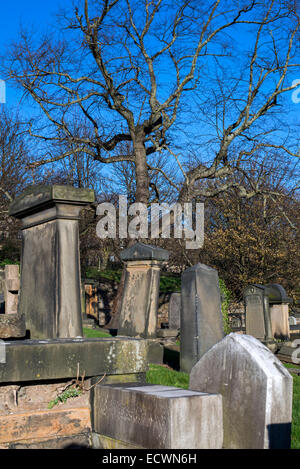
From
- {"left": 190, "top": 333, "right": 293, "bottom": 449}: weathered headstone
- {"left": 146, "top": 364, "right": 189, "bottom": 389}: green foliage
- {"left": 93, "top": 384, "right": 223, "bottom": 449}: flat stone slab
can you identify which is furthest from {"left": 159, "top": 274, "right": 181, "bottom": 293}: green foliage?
{"left": 190, "top": 333, "right": 293, "bottom": 449}: weathered headstone

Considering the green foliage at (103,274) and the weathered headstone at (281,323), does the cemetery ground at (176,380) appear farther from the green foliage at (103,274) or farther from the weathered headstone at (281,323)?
the green foliage at (103,274)

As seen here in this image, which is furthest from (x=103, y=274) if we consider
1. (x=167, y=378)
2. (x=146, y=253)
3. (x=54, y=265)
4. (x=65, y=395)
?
(x=65, y=395)

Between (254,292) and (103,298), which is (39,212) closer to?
(254,292)

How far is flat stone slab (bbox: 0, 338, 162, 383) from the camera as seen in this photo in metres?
3.15

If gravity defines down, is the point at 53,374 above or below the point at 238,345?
below

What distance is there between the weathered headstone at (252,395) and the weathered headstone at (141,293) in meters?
8.05

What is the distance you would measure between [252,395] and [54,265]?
8.45 ft

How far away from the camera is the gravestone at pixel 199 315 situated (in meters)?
9.26

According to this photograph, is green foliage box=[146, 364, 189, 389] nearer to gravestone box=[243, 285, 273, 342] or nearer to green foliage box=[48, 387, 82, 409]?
green foliage box=[48, 387, 82, 409]

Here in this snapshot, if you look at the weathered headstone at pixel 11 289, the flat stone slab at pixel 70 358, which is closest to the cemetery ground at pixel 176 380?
the flat stone slab at pixel 70 358

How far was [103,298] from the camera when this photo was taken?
2477 cm

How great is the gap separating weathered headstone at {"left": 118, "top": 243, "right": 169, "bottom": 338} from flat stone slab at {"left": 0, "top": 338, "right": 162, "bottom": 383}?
291 inches
